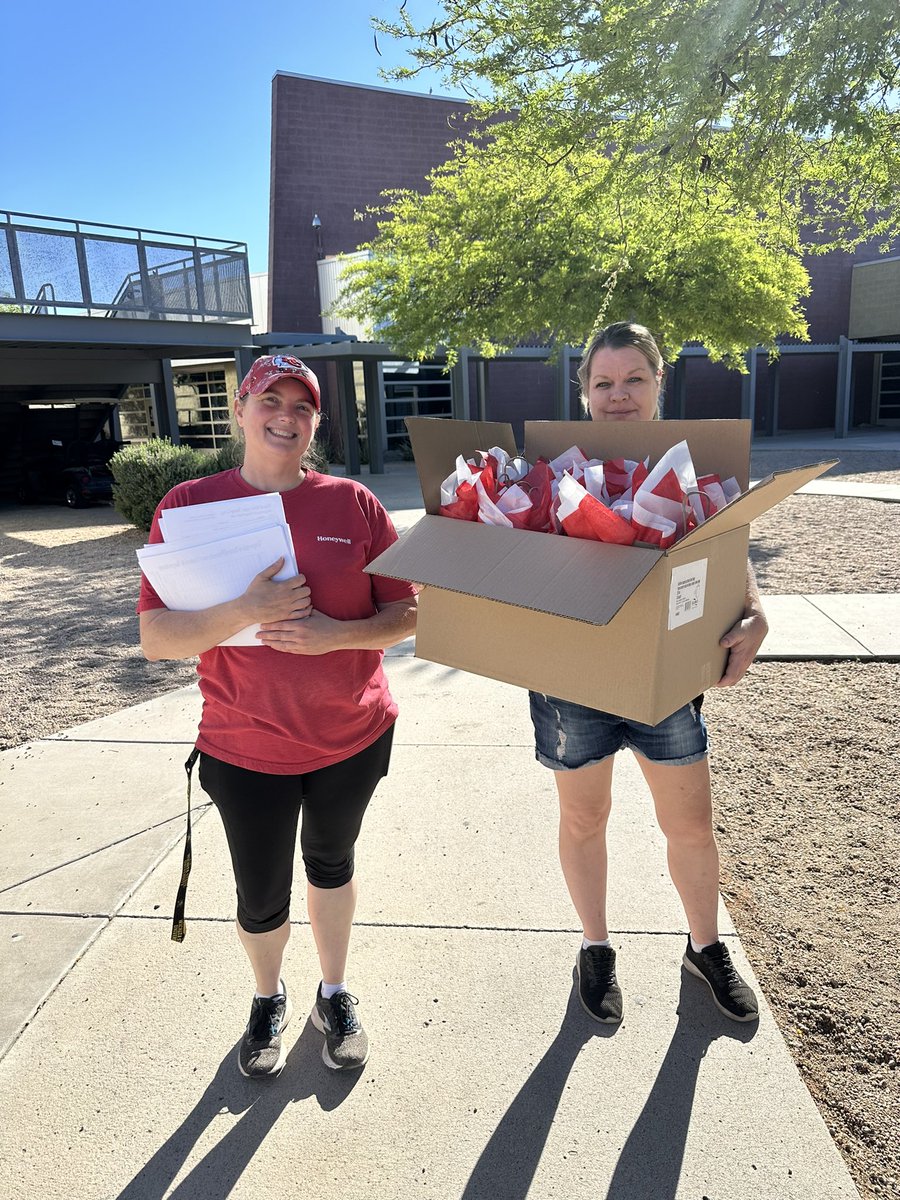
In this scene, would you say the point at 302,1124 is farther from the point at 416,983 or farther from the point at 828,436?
the point at 828,436

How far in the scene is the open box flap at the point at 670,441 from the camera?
6.38ft

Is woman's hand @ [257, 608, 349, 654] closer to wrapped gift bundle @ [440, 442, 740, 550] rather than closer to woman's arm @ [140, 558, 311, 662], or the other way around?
woman's arm @ [140, 558, 311, 662]

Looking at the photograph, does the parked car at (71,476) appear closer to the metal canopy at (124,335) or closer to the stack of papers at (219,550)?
the metal canopy at (124,335)

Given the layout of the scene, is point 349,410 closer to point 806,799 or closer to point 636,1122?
point 806,799

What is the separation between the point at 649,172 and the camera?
519 cm

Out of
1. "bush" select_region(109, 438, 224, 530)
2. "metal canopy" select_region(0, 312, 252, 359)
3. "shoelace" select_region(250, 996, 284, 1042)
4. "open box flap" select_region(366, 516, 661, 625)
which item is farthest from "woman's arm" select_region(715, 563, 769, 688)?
"metal canopy" select_region(0, 312, 252, 359)

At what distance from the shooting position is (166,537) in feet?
6.55

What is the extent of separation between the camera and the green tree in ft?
13.2

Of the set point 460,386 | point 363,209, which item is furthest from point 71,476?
point 363,209

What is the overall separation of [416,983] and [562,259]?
351 inches

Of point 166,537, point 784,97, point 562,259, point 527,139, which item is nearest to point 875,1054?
point 166,537

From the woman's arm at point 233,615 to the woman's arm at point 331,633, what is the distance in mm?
30

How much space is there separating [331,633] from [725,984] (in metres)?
1.52

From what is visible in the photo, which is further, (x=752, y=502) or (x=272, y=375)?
(x=272, y=375)
